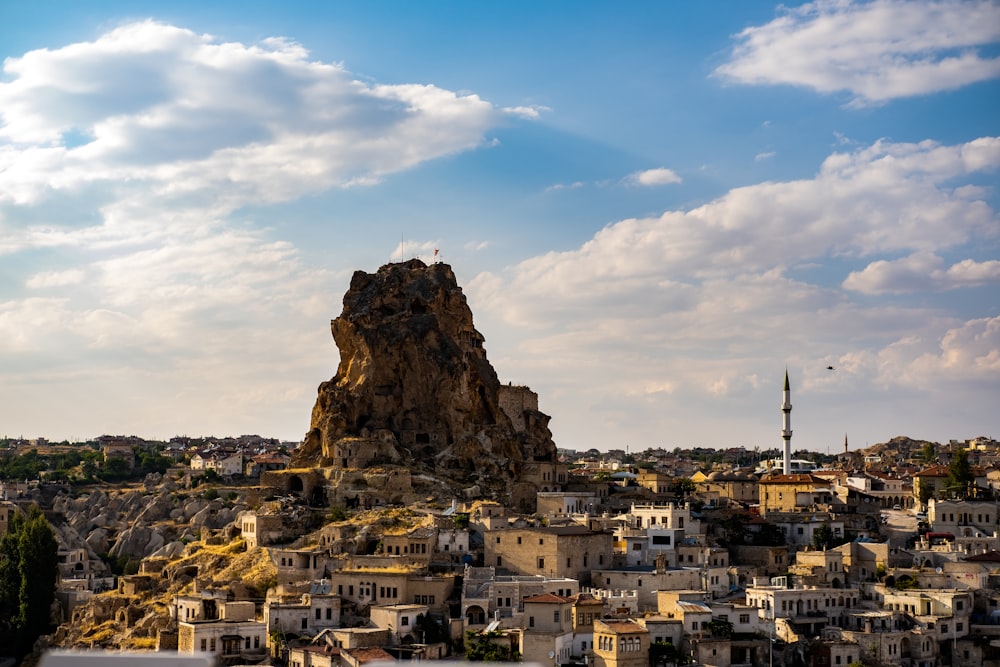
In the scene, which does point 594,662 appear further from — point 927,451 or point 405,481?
point 927,451

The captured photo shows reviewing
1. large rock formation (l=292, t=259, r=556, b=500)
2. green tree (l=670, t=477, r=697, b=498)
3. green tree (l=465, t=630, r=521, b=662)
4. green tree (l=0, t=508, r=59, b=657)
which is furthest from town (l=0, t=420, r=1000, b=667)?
large rock formation (l=292, t=259, r=556, b=500)

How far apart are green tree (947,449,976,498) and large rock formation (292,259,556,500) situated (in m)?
16.9

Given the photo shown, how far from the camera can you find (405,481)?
5019 cm

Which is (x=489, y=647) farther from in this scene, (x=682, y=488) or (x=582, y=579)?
(x=682, y=488)

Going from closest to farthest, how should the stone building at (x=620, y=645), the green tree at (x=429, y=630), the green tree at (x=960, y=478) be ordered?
the stone building at (x=620, y=645)
the green tree at (x=429, y=630)
the green tree at (x=960, y=478)

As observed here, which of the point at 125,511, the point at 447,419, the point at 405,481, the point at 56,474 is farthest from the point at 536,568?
the point at 56,474

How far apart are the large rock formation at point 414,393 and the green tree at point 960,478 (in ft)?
55.3

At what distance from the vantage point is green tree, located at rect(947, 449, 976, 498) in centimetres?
5569

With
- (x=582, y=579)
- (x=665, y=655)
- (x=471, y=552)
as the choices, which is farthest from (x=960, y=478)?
(x=665, y=655)

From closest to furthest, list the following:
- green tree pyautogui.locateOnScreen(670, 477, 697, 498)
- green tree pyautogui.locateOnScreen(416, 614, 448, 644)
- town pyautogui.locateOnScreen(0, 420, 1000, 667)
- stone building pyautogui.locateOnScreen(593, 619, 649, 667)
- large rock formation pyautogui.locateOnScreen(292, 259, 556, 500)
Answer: stone building pyautogui.locateOnScreen(593, 619, 649, 667) → town pyautogui.locateOnScreen(0, 420, 1000, 667) → green tree pyautogui.locateOnScreen(416, 614, 448, 644) → large rock formation pyautogui.locateOnScreen(292, 259, 556, 500) → green tree pyautogui.locateOnScreen(670, 477, 697, 498)

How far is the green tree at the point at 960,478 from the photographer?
183 feet

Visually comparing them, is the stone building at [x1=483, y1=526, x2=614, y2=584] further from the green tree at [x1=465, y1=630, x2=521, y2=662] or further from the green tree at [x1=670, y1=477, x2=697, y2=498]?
the green tree at [x1=670, y1=477, x2=697, y2=498]

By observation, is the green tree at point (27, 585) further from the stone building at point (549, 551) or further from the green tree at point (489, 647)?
the green tree at point (489, 647)

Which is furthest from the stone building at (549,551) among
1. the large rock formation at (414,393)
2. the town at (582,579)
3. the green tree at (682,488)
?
the green tree at (682,488)
